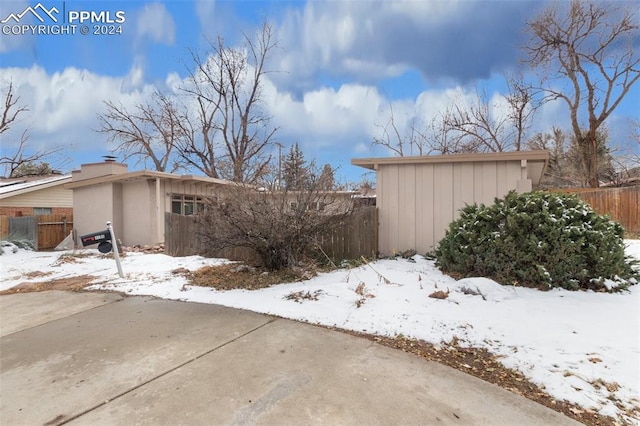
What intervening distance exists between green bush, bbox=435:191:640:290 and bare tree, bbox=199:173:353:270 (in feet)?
8.01

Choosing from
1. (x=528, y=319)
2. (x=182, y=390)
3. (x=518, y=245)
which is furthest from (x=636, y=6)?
(x=182, y=390)

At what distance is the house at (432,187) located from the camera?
7309mm

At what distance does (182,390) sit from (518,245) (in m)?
4.83

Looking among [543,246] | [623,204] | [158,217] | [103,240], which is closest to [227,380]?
[543,246]

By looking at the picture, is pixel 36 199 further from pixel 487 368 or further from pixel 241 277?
pixel 487 368

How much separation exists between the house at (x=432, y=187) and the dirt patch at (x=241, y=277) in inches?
110

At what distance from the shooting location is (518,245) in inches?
199

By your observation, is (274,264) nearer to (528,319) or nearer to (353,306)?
(353,306)

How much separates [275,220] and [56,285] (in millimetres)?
4613

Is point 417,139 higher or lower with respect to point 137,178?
higher

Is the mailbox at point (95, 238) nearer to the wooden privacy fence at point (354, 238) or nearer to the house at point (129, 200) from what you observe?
the wooden privacy fence at point (354, 238)

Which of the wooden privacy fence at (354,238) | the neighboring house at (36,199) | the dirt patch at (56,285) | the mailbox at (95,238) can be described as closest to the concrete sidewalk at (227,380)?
the dirt patch at (56,285)

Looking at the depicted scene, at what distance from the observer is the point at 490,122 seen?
19609mm

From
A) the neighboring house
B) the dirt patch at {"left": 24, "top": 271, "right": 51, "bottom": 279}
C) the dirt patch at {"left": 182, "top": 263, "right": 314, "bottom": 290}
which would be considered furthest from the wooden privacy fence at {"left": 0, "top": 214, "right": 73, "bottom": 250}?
the dirt patch at {"left": 182, "top": 263, "right": 314, "bottom": 290}
